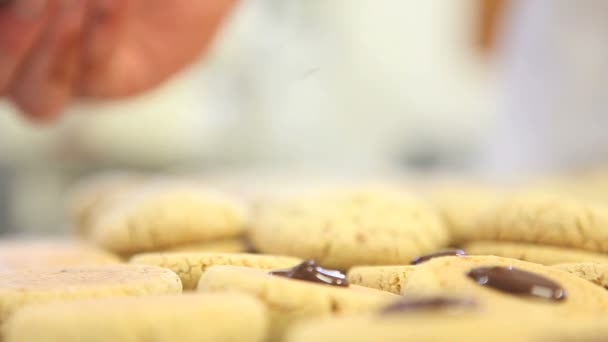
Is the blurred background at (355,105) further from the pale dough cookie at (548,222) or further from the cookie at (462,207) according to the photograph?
the pale dough cookie at (548,222)

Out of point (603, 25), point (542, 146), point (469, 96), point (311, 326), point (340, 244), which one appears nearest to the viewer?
point (311, 326)

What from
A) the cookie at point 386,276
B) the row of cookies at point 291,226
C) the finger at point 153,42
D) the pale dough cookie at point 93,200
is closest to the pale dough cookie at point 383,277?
the cookie at point 386,276

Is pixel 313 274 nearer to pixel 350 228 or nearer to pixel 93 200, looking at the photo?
pixel 350 228

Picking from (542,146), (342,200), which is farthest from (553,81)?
(342,200)

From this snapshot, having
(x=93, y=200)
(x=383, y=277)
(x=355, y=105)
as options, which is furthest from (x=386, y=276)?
(x=355, y=105)

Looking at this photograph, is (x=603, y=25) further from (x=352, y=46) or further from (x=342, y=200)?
(x=352, y=46)
